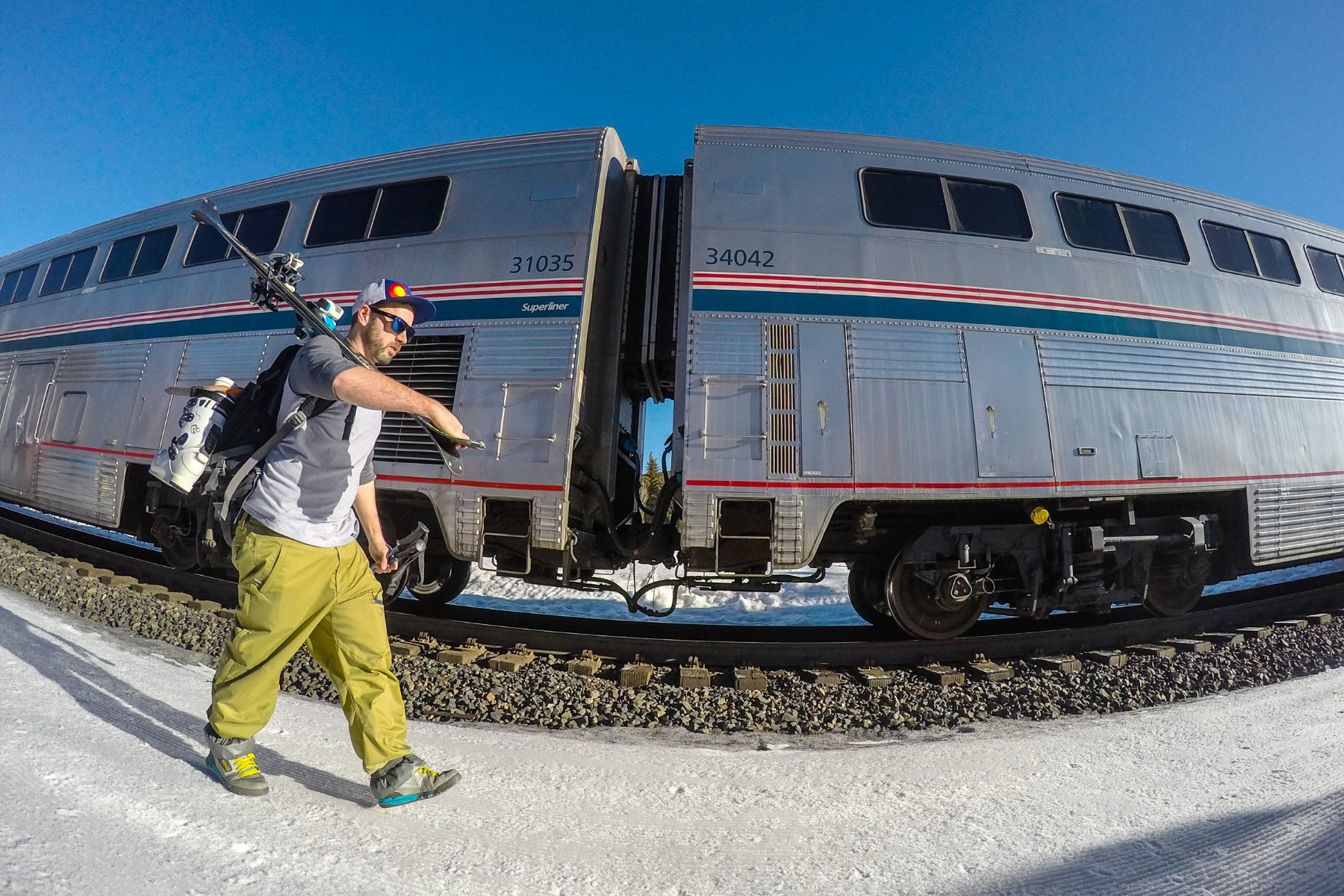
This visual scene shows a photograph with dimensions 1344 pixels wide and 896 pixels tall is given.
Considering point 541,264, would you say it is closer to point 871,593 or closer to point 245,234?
point 245,234

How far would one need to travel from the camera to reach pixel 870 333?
4438 mm

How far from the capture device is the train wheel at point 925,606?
15.2ft

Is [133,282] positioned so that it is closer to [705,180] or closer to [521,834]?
[705,180]

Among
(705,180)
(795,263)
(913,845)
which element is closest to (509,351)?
(705,180)

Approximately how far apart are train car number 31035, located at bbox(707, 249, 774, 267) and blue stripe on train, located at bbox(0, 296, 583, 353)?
114 cm

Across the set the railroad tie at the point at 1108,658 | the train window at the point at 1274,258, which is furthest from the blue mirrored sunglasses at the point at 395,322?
the train window at the point at 1274,258

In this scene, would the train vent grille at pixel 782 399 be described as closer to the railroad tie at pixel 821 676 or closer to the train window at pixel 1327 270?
the railroad tie at pixel 821 676

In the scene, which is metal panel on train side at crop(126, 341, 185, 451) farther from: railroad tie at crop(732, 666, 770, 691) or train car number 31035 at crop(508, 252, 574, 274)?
railroad tie at crop(732, 666, 770, 691)

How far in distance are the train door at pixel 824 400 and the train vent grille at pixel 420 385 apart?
2.82m

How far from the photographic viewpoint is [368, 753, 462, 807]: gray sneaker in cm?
206

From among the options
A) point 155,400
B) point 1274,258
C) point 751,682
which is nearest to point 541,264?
point 751,682

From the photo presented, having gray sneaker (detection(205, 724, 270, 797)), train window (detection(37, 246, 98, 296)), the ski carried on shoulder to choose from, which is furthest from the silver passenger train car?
train window (detection(37, 246, 98, 296))

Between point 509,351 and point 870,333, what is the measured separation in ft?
9.53

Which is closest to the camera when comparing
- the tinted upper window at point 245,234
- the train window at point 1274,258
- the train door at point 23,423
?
the train window at point 1274,258
